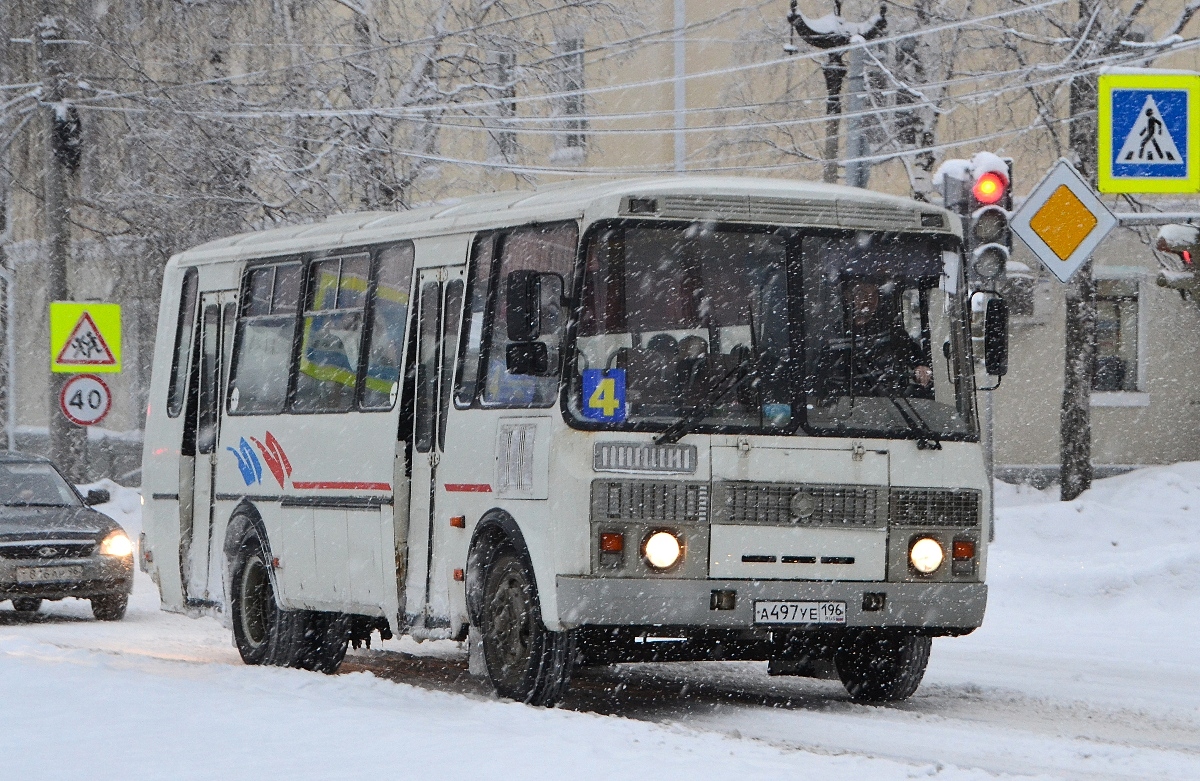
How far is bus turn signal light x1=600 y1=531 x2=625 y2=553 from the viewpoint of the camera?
1012cm

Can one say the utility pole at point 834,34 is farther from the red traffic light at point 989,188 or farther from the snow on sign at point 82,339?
the red traffic light at point 989,188

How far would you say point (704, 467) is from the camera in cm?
1027

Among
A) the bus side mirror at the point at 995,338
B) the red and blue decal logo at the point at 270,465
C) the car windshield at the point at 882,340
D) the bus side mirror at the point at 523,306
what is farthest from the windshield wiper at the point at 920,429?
the red and blue decal logo at the point at 270,465

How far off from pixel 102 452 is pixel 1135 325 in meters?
19.5

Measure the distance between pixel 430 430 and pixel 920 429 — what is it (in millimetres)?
2837

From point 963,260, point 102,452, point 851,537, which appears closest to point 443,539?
point 851,537

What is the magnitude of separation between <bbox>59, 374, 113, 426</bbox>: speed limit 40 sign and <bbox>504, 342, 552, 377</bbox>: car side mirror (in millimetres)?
14086

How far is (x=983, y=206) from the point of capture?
15.3m

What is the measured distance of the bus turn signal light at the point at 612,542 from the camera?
10.1 m

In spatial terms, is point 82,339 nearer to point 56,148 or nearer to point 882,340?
point 56,148

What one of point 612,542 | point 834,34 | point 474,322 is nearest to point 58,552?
point 474,322

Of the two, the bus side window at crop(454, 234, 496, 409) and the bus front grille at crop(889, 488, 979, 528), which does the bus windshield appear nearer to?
the bus front grille at crop(889, 488, 979, 528)

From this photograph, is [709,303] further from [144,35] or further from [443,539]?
[144,35]

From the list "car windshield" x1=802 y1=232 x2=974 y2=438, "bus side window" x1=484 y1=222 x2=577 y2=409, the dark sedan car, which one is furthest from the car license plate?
"car windshield" x1=802 y1=232 x2=974 y2=438
